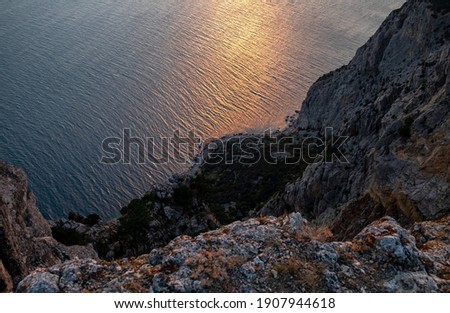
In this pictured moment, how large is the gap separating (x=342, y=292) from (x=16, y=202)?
73.6 feet

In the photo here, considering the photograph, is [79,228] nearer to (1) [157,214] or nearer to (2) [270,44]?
(1) [157,214]

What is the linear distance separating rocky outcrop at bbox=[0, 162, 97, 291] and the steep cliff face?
20.5m

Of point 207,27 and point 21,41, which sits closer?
point 21,41

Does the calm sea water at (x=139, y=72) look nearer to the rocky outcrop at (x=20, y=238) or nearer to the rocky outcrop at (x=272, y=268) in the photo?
the rocky outcrop at (x=20, y=238)

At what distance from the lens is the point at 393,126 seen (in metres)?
29.5

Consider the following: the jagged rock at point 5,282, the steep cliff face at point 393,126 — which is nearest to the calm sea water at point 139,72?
the steep cliff face at point 393,126

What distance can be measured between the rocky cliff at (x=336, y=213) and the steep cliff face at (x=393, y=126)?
4.9 inches

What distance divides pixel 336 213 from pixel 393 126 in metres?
8.57

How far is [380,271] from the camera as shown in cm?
1148

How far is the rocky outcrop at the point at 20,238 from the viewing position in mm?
18383

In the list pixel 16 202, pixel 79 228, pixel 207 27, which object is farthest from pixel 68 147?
pixel 207 27

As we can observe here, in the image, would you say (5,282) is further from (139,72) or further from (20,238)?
(139,72)

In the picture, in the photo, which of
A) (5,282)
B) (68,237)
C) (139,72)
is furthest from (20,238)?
(139,72)
